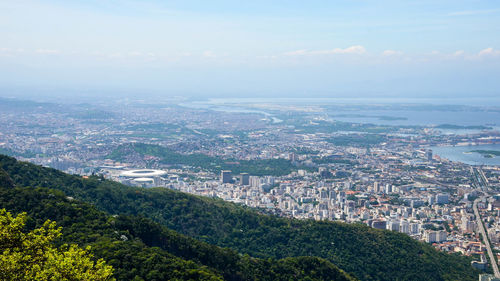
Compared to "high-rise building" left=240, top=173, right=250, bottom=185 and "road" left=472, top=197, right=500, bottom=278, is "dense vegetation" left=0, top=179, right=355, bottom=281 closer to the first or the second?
"road" left=472, top=197, right=500, bottom=278

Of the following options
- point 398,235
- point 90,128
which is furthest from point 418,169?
point 90,128

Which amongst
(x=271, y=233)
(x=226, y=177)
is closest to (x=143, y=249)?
(x=271, y=233)

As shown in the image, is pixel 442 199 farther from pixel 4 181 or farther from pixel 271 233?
pixel 4 181

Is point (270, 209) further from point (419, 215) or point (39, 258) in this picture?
point (39, 258)

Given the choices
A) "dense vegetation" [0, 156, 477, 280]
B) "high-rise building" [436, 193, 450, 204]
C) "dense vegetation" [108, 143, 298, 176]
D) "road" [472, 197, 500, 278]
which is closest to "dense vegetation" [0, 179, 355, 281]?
"dense vegetation" [0, 156, 477, 280]

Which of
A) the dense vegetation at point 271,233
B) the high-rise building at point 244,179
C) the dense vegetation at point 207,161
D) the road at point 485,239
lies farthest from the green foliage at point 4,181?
the dense vegetation at point 207,161

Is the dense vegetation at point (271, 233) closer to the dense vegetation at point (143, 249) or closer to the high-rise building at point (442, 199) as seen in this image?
the dense vegetation at point (143, 249)
